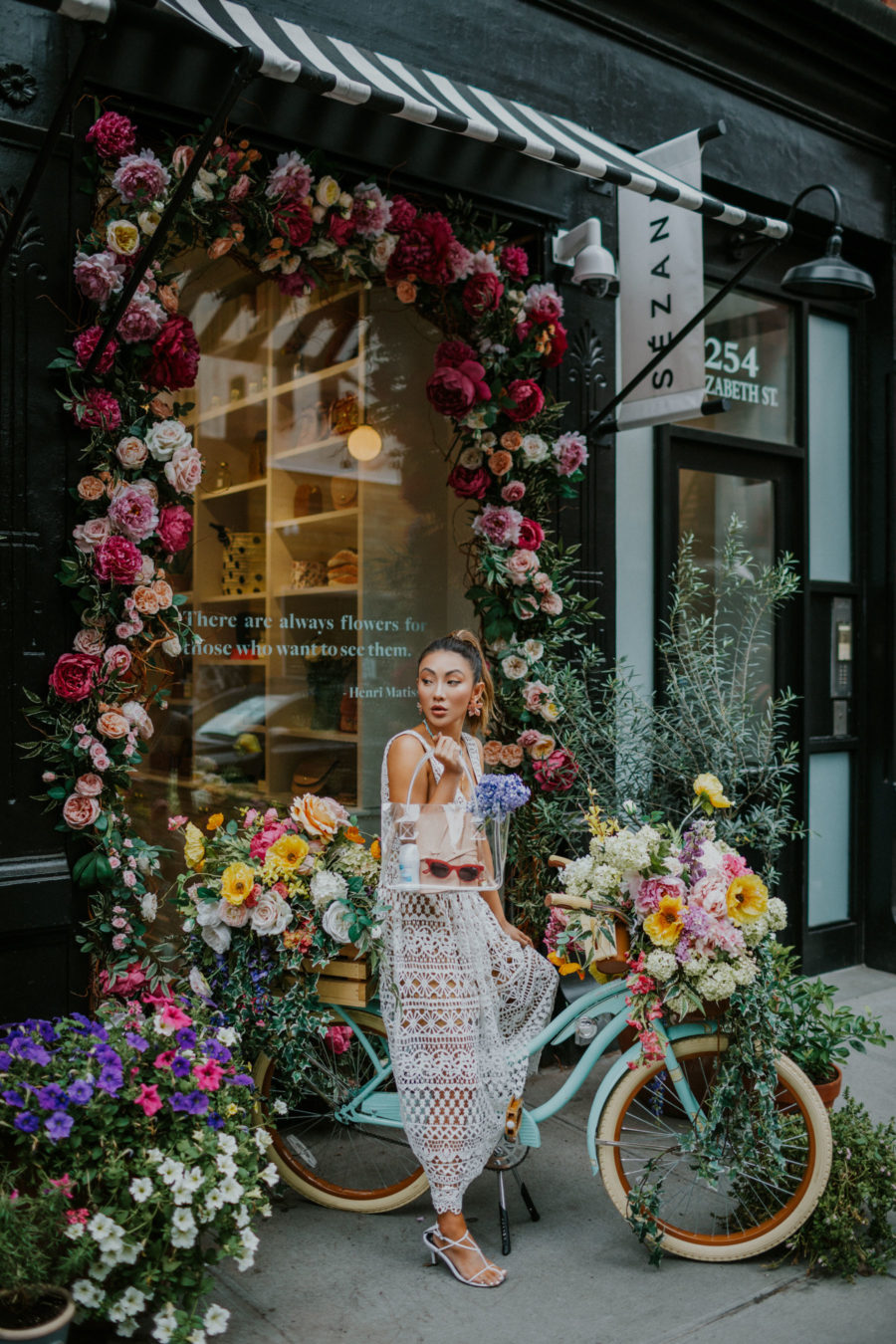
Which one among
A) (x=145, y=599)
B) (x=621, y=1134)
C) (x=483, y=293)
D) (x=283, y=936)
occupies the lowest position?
(x=621, y=1134)

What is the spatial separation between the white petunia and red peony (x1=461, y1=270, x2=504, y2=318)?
385 cm

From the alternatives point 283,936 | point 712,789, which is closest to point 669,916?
point 712,789

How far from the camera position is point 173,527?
4.09 metres

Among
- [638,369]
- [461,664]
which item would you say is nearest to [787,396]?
[638,369]

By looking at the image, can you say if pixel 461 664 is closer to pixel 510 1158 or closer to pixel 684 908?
pixel 684 908

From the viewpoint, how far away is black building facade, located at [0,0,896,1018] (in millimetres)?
3852

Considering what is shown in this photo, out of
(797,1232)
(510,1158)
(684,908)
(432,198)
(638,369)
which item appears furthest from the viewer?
(638,369)

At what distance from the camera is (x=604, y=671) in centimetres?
538

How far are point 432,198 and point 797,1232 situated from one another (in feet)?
14.4

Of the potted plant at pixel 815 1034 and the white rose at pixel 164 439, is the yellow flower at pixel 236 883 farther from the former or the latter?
the potted plant at pixel 815 1034

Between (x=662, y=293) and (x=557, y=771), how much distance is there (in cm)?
231

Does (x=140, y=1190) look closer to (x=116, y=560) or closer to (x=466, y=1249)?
(x=466, y=1249)

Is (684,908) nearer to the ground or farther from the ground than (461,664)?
nearer to the ground

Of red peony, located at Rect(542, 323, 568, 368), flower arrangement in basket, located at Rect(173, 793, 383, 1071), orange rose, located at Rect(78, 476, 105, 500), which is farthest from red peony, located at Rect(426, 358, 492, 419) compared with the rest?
flower arrangement in basket, located at Rect(173, 793, 383, 1071)
